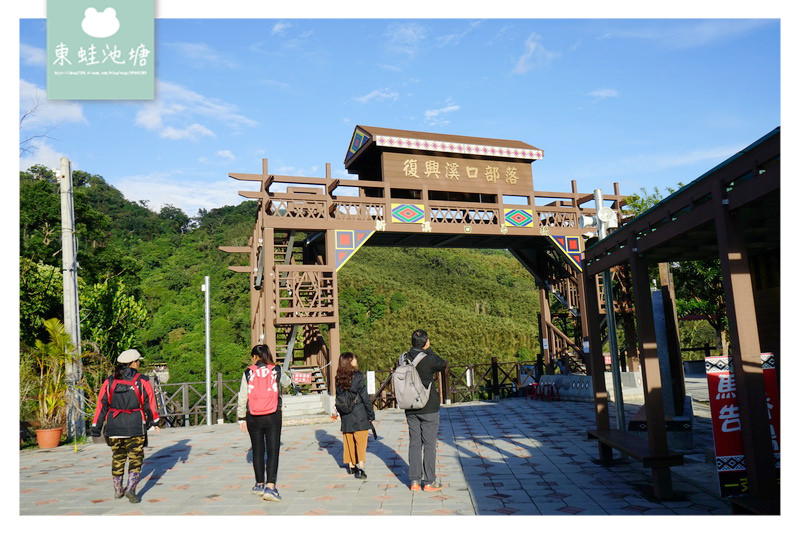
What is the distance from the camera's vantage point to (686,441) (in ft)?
24.3

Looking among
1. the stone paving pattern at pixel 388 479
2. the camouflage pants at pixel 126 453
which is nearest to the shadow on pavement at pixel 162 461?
the stone paving pattern at pixel 388 479

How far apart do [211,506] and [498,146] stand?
44.3 feet

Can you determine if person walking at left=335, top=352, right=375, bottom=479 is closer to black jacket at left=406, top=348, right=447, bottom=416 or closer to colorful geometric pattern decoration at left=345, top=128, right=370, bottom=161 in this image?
black jacket at left=406, top=348, right=447, bottom=416

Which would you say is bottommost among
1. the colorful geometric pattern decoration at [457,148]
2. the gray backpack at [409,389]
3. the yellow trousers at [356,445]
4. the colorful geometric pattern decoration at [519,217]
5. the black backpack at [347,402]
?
the yellow trousers at [356,445]

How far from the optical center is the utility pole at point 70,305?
11.4 m

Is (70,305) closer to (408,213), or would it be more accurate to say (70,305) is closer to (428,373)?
(408,213)

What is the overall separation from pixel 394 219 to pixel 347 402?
887 centimetres

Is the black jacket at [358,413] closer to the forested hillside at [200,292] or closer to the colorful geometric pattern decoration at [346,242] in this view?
the colorful geometric pattern decoration at [346,242]

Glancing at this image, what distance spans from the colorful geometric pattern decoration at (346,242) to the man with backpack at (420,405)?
354 inches

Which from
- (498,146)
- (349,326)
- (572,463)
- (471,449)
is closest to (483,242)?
(498,146)

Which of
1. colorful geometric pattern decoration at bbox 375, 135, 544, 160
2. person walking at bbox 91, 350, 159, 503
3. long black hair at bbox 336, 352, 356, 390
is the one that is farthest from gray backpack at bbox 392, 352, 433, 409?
colorful geometric pattern decoration at bbox 375, 135, 544, 160

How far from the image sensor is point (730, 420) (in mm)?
4359

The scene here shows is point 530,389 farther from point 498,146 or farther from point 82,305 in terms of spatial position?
point 82,305

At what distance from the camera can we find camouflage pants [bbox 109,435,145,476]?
5.79 m
